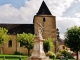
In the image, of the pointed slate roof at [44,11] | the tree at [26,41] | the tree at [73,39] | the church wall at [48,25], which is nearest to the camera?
the tree at [73,39]

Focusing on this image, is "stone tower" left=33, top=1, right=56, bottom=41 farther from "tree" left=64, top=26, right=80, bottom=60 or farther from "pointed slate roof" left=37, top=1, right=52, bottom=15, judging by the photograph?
"tree" left=64, top=26, right=80, bottom=60

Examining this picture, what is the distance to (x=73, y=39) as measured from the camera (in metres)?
49.6

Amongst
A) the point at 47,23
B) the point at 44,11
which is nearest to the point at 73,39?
the point at 47,23

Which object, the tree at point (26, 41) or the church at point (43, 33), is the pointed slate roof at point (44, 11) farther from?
the tree at point (26, 41)

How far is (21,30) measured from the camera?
67.9 m

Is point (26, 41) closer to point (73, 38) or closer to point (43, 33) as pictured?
point (43, 33)

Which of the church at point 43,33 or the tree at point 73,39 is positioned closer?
the tree at point 73,39

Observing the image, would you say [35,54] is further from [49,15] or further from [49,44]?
[49,15]

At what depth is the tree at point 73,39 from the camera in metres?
49.4

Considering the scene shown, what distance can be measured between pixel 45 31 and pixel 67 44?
16.4 meters

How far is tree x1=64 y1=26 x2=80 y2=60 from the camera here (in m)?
49.4

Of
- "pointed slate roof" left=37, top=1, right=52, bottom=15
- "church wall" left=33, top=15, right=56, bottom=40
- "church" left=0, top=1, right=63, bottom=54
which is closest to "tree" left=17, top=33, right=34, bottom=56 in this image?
"church" left=0, top=1, right=63, bottom=54

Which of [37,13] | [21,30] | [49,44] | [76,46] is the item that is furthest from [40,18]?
[76,46]

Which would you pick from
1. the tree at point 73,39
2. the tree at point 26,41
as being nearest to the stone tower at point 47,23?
the tree at point 26,41
